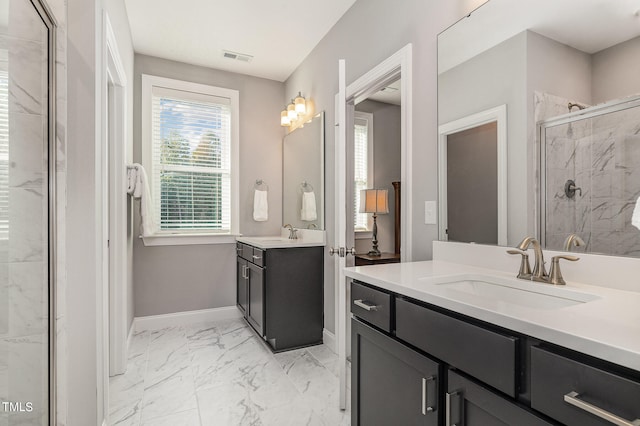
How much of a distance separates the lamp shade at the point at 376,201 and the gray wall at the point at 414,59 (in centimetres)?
58

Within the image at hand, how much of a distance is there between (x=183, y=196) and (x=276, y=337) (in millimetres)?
1805

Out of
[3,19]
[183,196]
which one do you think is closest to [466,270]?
[3,19]

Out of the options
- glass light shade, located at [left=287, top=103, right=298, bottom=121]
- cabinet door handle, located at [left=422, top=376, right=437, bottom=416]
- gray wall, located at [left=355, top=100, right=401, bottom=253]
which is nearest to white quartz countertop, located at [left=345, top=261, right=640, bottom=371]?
cabinet door handle, located at [left=422, top=376, right=437, bottom=416]

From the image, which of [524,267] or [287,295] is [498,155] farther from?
[287,295]

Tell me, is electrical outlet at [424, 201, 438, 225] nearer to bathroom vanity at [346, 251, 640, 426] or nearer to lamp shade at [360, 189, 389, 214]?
bathroom vanity at [346, 251, 640, 426]

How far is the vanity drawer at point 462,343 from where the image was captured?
79cm

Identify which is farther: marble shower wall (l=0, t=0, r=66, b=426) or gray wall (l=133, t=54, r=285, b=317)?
gray wall (l=133, t=54, r=285, b=317)

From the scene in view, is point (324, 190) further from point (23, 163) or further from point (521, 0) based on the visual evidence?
point (23, 163)

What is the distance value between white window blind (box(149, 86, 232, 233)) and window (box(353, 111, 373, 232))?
1419 mm

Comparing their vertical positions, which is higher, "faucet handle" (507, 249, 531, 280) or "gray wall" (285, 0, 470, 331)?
"gray wall" (285, 0, 470, 331)

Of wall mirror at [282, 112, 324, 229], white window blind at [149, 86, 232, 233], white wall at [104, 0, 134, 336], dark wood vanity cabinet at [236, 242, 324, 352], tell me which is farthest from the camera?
white window blind at [149, 86, 232, 233]

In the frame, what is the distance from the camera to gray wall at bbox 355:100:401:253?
356 cm

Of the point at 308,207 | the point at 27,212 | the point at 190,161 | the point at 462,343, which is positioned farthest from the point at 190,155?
the point at 462,343

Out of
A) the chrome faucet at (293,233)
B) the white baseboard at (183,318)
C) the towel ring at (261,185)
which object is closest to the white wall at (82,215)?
the white baseboard at (183,318)
